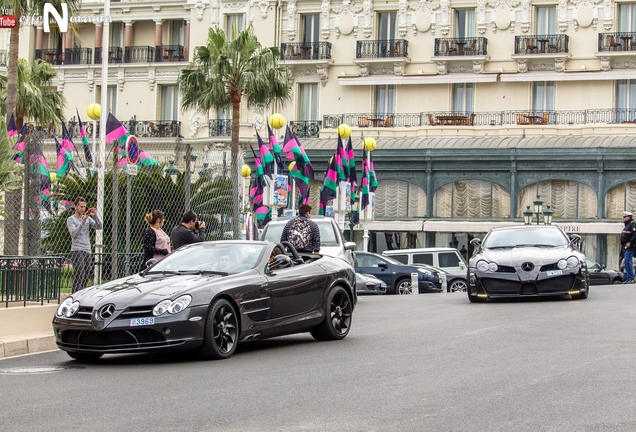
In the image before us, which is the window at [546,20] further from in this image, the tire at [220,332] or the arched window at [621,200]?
the tire at [220,332]

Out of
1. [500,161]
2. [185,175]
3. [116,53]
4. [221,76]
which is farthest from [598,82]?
[185,175]

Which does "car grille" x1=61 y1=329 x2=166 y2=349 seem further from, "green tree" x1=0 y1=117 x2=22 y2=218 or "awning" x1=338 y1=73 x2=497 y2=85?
"awning" x1=338 y1=73 x2=497 y2=85

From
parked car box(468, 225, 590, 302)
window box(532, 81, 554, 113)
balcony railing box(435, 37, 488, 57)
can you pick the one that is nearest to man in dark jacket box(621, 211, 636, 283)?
parked car box(468, 225, 590, 302)

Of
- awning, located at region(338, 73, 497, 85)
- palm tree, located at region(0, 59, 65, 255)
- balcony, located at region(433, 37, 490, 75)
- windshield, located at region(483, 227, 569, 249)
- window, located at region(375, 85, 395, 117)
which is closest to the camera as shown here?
windshield, located at region(483, 227, 569, 249)

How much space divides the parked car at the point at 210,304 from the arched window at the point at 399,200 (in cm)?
3498

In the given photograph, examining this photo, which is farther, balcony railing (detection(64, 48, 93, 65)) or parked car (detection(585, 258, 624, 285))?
balcony railing (detection(64, 48, 93, 65))

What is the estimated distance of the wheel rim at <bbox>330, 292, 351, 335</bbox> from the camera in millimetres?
13367

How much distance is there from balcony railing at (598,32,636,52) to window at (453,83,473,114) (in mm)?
5935

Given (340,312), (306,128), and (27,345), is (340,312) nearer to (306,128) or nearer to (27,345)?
(27,345)

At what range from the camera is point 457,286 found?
3500 centimetres

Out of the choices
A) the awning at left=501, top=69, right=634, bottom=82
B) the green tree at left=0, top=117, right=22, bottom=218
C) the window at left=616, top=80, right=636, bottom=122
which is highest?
the awning at left=501, top=69, right=634, bottom=82

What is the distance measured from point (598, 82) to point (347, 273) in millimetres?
36041

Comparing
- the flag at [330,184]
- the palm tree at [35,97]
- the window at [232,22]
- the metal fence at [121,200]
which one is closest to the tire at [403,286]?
the flag at [330,184]

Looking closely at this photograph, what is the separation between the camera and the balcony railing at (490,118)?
4684 centimetres
